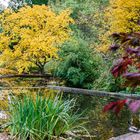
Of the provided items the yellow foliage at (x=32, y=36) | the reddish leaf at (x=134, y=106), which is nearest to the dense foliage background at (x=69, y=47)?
the yellow foliage at (x=32, y=36)

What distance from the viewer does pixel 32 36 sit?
16438 mm

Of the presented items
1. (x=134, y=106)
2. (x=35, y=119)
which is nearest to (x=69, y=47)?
(x=35, y=119)

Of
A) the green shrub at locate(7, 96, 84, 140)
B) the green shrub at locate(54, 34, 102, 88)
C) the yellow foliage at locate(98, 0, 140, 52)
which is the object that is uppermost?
the yellow foliage at locate(98, 0, 140, 52)

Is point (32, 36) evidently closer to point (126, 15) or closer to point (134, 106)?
point (126, 15)

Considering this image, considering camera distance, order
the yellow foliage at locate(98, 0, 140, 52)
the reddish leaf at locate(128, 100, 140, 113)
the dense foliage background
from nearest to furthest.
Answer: the reddish leaf at locate(128, 100, 140, 113) < the dense foliage background < the yellow foliage at locate(98, 0, 140, 52)

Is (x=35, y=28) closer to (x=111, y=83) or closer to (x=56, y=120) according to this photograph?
(x=111, y=83)

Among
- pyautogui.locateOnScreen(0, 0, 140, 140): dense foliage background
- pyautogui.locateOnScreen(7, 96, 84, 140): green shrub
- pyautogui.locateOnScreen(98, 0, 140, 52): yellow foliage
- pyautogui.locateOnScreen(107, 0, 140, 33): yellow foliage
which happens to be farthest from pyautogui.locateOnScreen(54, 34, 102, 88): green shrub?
pyautogui.locateOnScreen(7, 96, 84, 140): green shrub

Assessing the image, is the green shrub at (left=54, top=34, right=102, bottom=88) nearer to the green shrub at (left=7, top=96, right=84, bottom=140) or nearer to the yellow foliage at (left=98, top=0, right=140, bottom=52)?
the yellow foliage at (left=98, top=0, right=140, bottom=52)

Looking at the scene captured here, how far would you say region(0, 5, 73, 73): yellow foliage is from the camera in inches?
624

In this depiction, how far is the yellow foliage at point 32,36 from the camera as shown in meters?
15.9

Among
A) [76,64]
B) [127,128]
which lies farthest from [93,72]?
[127,128]

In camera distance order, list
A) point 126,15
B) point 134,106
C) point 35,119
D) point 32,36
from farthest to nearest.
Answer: point 32,36
point 126,15
point 35,119
point 134,106

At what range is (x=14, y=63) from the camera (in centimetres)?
1630

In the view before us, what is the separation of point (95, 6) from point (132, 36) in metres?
18.2
